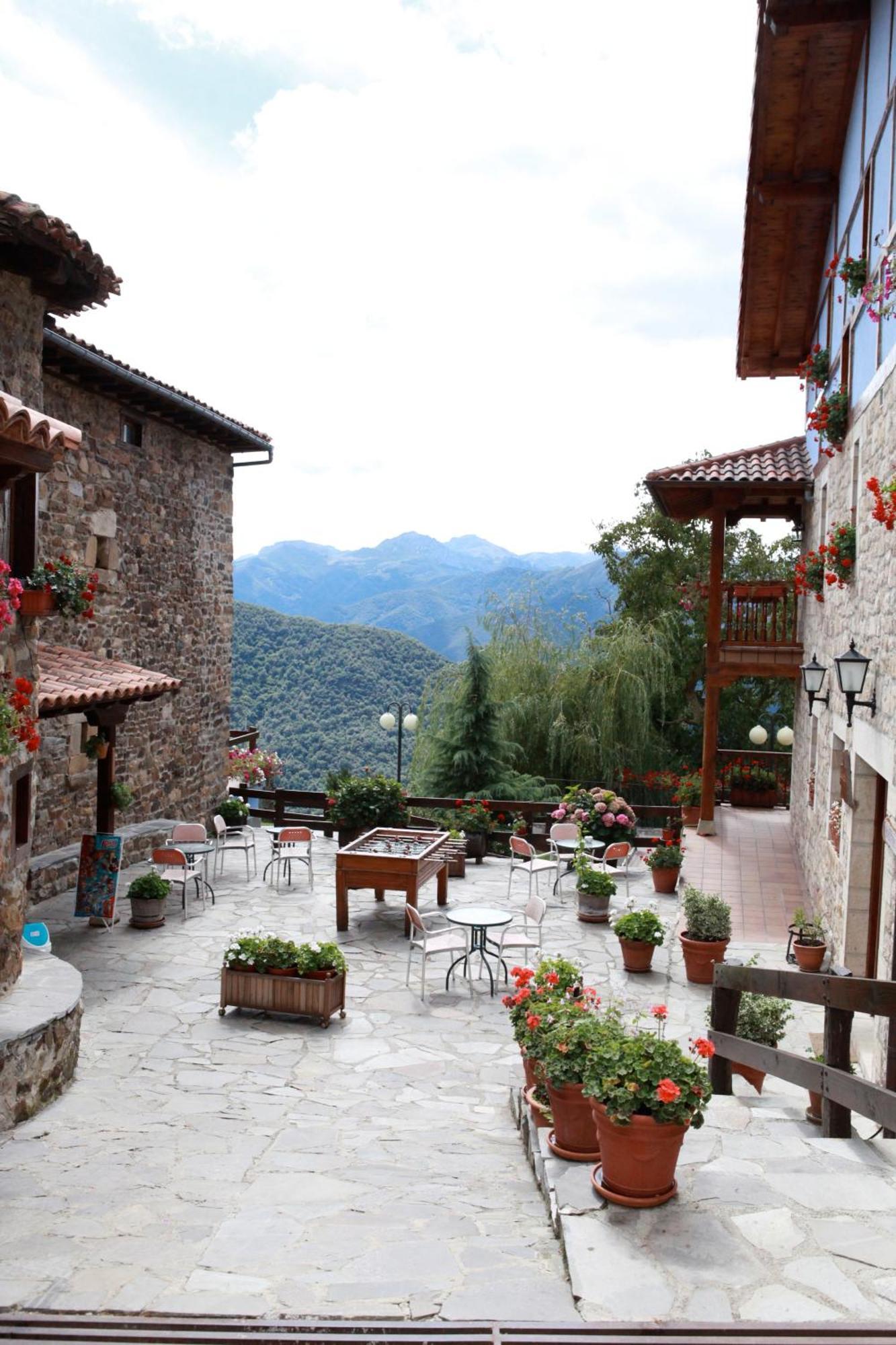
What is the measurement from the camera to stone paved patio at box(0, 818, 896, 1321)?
308 cm

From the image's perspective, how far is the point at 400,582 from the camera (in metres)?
104

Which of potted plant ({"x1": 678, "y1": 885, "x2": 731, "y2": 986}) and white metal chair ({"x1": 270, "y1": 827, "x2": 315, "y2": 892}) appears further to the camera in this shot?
white metal chair ({"x1": 270, "y1": 827, "x2": 315, "y2": 892})

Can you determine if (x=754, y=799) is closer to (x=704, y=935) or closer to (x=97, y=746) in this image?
(x=704, y=935)

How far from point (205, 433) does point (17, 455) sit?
856 cm

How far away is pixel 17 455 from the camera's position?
5.70m

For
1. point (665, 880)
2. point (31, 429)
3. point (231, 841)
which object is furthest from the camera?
point (231, 841)

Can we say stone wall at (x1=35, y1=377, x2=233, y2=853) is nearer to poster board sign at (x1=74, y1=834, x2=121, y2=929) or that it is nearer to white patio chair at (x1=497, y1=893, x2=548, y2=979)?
poster board sign at (x1=74, y1=834, x2=121, y2=929)

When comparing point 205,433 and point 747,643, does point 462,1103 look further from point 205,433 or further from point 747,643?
point 205,433

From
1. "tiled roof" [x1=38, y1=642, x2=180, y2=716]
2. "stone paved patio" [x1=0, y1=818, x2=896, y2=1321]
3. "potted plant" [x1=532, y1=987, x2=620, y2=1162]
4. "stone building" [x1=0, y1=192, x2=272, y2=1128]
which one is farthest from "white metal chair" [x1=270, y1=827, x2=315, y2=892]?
"potted plant" [x1=532, y1=987, x2=620, y2=1162]

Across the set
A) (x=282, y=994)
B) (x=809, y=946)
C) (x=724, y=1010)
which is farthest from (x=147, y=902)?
(x=724, y=1010)

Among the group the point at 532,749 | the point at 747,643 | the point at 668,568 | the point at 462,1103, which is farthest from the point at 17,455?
the point at 668,568

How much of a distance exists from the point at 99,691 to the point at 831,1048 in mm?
6400

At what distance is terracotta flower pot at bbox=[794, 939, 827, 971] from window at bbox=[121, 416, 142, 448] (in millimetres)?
9046

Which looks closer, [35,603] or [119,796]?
[35,603]
